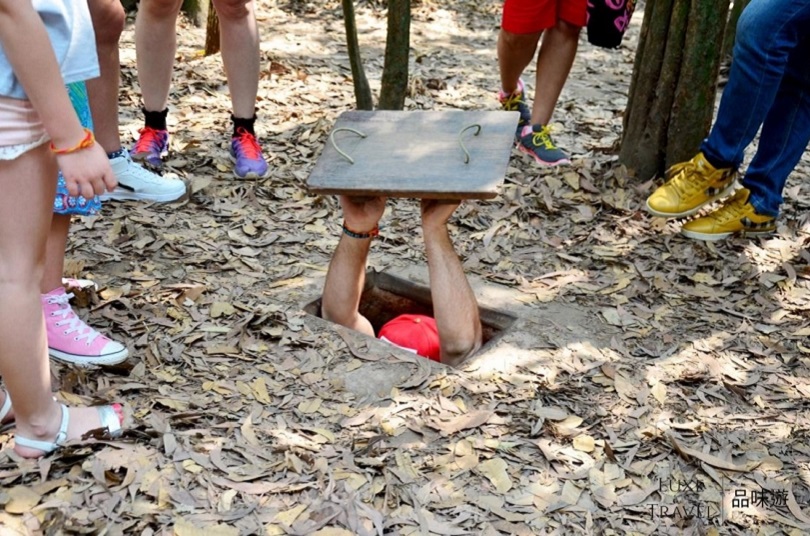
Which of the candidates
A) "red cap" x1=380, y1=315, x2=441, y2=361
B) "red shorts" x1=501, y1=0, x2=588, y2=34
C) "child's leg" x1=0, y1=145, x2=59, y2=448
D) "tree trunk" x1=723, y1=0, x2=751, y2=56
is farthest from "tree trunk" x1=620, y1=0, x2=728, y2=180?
"child's leg" x1=0, y1=145, x2=59, y2=448

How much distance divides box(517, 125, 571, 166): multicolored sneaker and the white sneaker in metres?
1.82

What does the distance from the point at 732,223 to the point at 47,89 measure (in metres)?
3.08

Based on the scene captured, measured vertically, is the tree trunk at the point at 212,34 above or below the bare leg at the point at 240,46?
below

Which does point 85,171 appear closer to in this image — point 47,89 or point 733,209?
point 47,89

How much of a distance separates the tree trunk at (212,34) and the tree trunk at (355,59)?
139 centimetres

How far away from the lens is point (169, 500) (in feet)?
8.31

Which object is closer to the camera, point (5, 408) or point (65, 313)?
point (5, 408)

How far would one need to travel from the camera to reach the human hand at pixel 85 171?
2.24 m

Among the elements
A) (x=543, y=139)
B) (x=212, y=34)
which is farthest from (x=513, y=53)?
(x=212, y=34)

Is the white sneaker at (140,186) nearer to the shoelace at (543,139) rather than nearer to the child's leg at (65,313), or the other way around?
the child's leg at (65,313)

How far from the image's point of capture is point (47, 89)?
215cm

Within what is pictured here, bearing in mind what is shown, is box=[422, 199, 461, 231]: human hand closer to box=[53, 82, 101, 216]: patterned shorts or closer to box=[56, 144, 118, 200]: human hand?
box=[53, 82, 101, 216]: patterned shorts

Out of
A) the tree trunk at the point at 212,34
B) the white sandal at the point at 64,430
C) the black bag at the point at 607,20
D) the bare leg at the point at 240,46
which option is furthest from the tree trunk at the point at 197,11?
the white sandal at the point at 64,430

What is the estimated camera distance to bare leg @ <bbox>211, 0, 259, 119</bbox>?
4.35 metres
